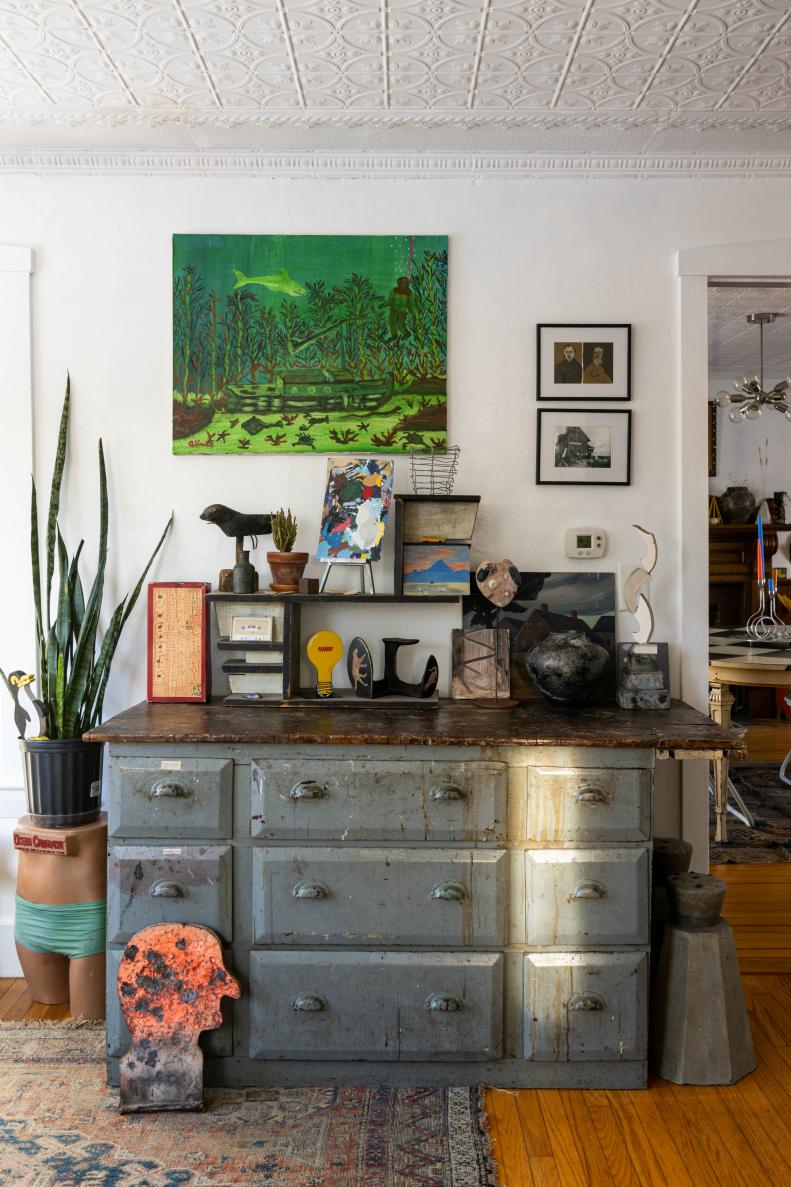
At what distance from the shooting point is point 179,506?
3.35 metres

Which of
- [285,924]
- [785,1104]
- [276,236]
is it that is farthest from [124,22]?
[785,1104]

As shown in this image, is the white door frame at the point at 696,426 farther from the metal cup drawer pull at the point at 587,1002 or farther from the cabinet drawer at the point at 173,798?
the cabinet drawer at the point at 173,798

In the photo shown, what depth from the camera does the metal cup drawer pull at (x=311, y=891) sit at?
2.61 m

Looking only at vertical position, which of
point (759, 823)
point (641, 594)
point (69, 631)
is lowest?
point (759, 823)

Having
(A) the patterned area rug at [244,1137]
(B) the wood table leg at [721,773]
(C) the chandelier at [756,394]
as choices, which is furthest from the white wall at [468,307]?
(C) the chandelier at [756,394]

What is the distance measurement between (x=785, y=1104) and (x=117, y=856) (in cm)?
199

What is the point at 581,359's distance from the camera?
10.9 feet

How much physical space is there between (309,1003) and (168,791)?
717 mm

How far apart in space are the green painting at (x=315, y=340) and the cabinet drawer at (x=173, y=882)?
57.0 inches

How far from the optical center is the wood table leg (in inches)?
192

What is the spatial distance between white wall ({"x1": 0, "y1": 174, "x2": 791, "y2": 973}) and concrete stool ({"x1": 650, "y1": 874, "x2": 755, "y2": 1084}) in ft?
2.10

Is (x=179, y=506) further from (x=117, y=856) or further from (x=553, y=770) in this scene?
(x=553, y=770)

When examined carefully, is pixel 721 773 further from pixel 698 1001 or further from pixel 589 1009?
pixel 589 1009

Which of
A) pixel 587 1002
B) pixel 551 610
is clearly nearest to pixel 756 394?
pixel 551 610
